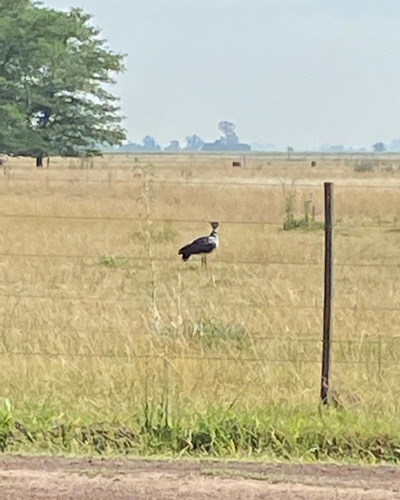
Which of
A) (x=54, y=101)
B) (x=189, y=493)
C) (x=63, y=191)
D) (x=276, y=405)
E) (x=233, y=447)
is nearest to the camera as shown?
(x=189, y=493)

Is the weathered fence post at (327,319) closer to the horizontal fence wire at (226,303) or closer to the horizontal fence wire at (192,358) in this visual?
the horizontal fence wire at (192,358)

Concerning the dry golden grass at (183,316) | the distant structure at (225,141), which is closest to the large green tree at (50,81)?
Result: the dry golden grass at (183,316)

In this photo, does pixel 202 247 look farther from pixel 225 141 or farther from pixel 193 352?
pixel 225 141

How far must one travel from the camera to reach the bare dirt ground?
5.58 meters

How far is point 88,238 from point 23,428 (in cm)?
1286

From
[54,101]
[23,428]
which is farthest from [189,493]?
[54,101]

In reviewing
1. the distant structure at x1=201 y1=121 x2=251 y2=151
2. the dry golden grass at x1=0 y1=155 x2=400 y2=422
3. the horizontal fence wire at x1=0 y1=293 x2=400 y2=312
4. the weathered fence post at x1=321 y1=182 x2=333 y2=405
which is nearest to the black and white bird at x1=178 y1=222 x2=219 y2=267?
the dry golden grass at x1=0 y1=155 x2=400 y2=422

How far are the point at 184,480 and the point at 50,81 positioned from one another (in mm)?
44207

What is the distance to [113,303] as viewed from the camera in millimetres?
12125

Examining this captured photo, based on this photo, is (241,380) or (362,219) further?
(362,219)

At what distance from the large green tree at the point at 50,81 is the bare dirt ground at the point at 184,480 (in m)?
42.3

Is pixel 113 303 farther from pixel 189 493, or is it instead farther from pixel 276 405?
pixel 189 493

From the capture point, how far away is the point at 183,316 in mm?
10758

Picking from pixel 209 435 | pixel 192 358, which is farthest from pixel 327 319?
pixel 192 358
